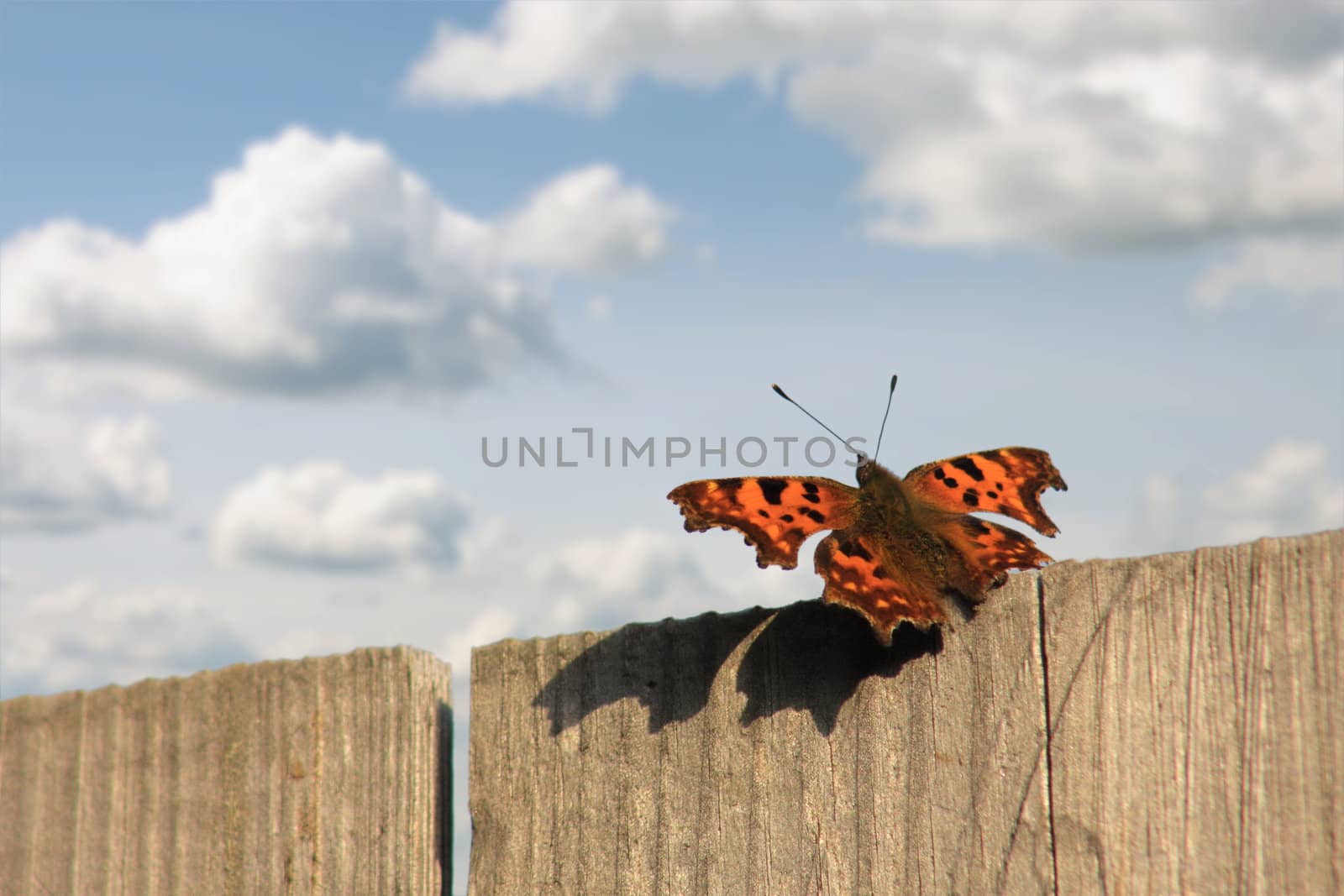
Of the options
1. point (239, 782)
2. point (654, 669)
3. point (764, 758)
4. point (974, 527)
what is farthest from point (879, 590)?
point (239, 782)

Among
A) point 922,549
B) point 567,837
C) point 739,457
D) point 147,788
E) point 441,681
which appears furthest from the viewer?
point 739,457

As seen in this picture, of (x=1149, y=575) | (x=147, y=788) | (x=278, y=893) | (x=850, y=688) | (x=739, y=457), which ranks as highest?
(x=739, y=457)

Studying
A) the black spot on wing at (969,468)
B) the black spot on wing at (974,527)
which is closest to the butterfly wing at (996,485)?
the black spot on wing at (969,468)

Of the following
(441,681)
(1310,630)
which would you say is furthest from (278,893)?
(1310,630)

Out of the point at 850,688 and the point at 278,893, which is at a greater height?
the point at 850,688

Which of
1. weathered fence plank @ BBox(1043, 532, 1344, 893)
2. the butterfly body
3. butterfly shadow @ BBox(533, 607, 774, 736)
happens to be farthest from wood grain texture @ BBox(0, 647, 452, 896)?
weathered fence plank @ BBox(1043, 532, 1344, 893)

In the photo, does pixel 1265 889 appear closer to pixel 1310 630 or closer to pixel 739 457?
pixel 1310 630

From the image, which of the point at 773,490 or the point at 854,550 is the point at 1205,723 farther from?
the point at 773,490
